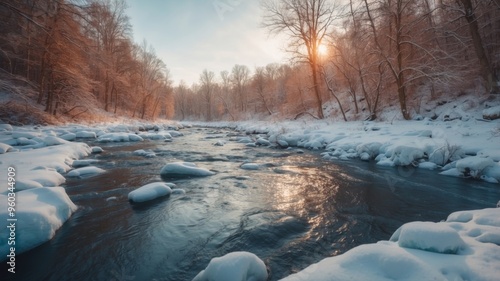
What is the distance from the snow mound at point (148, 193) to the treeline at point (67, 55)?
16.2 feet

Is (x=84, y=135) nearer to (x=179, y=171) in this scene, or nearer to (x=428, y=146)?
(x=179, y=171)

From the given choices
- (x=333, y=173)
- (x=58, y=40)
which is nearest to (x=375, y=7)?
(x=333, y=173)

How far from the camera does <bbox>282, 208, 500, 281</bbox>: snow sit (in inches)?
69.1

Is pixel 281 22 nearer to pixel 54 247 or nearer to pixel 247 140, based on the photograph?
pixel 247 140

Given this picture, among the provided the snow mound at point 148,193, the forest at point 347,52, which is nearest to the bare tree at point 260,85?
the forest at point 347,52

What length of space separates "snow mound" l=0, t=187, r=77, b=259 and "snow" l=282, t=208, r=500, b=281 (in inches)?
133

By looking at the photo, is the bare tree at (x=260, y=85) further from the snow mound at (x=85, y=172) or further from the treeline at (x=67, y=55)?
the snow mound at (x=85, y=172)

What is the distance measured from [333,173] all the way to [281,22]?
1546 cm

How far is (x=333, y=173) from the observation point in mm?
6953

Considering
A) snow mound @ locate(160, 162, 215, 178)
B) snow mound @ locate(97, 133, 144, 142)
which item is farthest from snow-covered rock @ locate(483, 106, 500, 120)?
snow mound @ locate(97, 133, 144, 142)

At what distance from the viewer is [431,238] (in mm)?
2113

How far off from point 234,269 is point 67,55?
19.0m

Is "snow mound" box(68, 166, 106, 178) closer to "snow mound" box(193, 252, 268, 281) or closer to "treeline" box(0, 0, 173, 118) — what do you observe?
"treeline" box(0, 0, 173, 118)

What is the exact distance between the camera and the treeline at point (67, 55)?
8.97 meters
